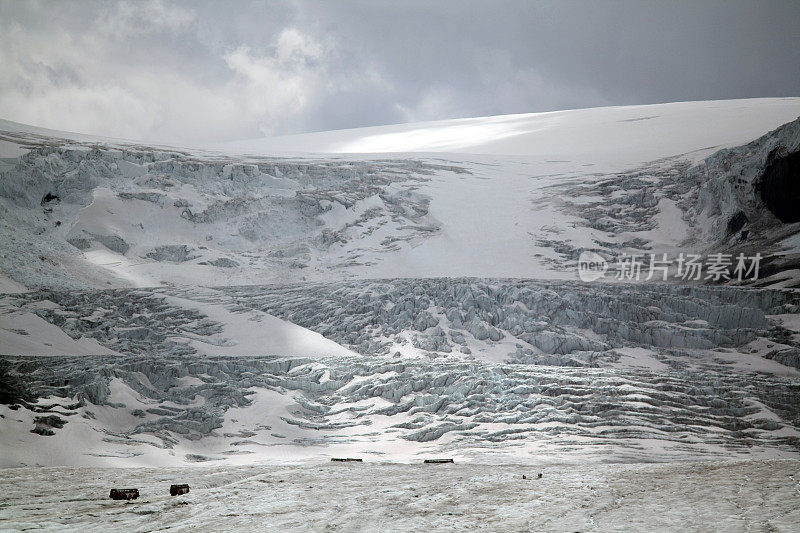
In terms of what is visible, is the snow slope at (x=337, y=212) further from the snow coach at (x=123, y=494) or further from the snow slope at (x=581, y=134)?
the snow coach at (x=123, y=494)

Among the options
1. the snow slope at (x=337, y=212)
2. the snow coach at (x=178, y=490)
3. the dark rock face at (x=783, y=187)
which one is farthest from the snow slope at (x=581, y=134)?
the snow coach at (x=178, y=490)

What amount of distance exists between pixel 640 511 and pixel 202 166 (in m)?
27.7

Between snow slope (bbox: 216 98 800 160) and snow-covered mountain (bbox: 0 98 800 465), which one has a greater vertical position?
snow slope (bbox: 216 98 800 160)

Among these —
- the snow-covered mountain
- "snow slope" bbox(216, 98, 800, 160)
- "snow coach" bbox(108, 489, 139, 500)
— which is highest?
"snow slope" bbox(216, 98, 800, 160)

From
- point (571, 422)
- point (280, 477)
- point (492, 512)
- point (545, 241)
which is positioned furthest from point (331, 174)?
point (492, 512)

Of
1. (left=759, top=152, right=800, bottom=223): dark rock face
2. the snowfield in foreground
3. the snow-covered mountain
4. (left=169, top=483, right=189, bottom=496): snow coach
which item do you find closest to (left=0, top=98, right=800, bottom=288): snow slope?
the snow-covered mountain

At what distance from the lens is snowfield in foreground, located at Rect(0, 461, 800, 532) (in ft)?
21.0

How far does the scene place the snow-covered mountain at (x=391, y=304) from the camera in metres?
15.4

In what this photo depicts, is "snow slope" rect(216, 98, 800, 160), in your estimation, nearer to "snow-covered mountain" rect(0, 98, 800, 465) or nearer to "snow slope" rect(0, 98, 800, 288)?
"snow slope" rect(0, 98, 800, 288)

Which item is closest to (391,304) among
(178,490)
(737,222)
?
(737,222)

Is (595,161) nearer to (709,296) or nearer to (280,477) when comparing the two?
(709,296)

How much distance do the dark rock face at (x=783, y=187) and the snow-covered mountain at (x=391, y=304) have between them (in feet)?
0.25

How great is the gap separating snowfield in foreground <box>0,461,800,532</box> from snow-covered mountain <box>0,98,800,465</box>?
4.64 m

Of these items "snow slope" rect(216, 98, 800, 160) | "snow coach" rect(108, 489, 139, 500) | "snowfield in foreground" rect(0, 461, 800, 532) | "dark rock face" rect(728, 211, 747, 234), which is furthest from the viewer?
"snow slope" rect(216, 98, 800, 160)
